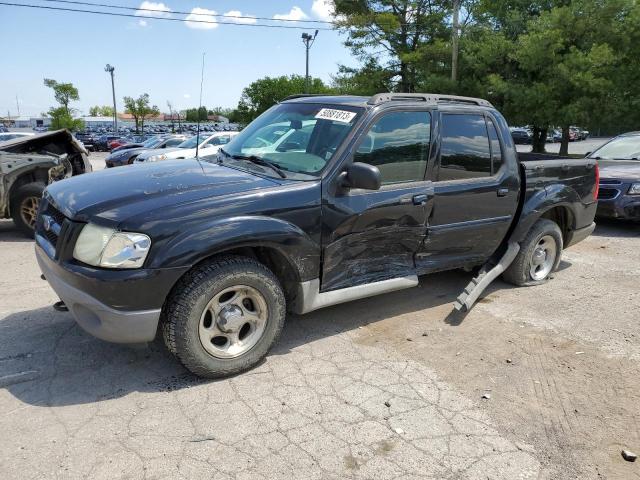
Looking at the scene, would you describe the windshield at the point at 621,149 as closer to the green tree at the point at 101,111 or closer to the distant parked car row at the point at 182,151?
the distant parked car row at the point at 182,151

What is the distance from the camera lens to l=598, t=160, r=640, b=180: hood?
8.12 m

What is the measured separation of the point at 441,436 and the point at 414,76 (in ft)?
89.4

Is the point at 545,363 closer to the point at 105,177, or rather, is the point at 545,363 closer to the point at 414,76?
the point at 105,177

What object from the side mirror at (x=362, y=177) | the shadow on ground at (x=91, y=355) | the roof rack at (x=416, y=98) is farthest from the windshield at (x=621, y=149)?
the side mirror at (x=362, y=177)

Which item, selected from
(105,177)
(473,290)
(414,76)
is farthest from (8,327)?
(414,76)

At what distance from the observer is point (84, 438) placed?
2742 millimetres

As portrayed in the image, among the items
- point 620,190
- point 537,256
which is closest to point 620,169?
point 620,190

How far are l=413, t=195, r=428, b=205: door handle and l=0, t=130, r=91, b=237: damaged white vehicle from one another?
19.2 ft

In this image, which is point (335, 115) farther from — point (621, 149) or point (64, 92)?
point (64, 92)

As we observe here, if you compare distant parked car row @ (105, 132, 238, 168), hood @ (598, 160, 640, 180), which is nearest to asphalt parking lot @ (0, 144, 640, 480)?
hood @ (598, 160, 640, 180)

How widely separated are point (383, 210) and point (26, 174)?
6.11m

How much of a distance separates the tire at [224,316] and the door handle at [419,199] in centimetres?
133

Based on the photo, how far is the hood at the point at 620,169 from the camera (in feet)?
26.6

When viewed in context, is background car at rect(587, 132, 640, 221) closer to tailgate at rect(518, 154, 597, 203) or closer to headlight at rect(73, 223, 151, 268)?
tailgate at rect(518, 154, 597, 203)
